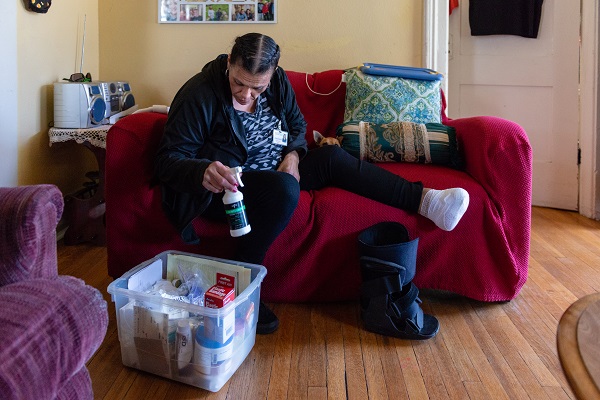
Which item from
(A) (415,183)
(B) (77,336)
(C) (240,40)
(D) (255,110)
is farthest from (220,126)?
(B) (77,336)

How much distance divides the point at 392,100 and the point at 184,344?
1347 millimetres

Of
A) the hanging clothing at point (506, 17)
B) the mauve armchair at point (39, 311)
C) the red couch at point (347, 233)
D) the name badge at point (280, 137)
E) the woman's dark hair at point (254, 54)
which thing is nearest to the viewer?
the mauve armchair at point (39, 311)

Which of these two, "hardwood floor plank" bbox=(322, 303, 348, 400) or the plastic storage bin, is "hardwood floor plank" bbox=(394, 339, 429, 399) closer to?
"hardwood floor plank" bbox=(322, 303, 348, 400)

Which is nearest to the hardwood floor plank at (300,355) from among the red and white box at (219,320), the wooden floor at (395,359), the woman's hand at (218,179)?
the wooden floor at (395,359)

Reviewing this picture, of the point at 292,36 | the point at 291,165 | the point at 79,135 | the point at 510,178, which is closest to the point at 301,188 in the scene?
the point at 291,165

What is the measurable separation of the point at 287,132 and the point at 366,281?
599mm

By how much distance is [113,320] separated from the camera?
68.0 inches

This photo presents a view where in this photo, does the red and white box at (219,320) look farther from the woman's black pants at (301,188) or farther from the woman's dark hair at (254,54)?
the woman's dark hair at (254,54)

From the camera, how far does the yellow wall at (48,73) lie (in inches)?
85.4

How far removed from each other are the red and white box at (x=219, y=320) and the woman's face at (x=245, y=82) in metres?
0.61

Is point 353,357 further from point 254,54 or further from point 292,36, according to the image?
point 292,36

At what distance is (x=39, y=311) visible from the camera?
2.72ft

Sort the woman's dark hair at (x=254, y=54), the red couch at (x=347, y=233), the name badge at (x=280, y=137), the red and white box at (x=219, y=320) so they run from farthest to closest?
1. the name badge at (x=280, y=137)
2. the red couch at (x=347, y=233)
3. the woman's dark hair at (x=254, y=54)
4. the red and white box at (x=219, y=320)

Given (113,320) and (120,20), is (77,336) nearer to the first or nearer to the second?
(113,320)
